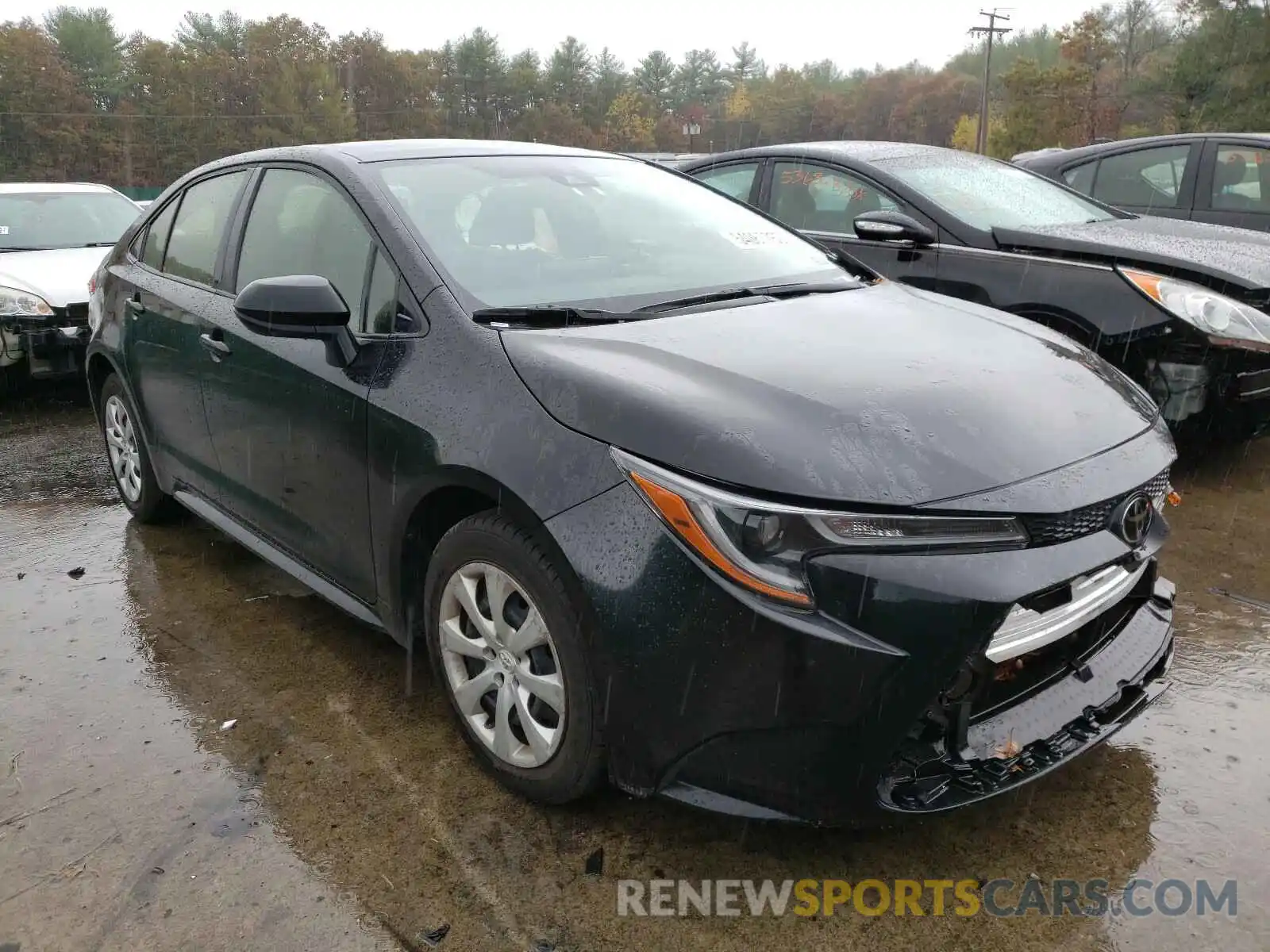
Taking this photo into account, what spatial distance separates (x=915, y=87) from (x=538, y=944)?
100m

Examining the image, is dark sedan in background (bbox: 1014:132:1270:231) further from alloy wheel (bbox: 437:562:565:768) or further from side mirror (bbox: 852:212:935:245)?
alloy wheel (bbox: 437:562:565:768)

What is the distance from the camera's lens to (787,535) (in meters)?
1.89

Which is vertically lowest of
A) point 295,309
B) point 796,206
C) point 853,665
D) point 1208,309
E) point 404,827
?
point 404,827

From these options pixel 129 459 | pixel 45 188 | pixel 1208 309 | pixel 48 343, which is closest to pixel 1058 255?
pixel 1208 309

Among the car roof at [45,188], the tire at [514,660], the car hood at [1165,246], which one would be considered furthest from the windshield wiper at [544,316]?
the car roof at [45,188]

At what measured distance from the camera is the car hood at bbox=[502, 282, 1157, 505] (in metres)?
1.97

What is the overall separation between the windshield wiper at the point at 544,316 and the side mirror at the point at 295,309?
0.41 metres

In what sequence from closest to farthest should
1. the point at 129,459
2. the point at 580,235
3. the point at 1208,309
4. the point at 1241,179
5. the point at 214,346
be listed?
the point at 580,235 < the point at 214,346 < the point at 1208,309 < the point at 129,459 < the point at 1241,179

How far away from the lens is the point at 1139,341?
436cm

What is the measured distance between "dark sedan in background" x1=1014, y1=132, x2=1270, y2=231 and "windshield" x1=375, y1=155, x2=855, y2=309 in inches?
187

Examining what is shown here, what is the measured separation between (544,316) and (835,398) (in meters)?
0.81

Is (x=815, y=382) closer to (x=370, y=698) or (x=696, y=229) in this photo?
(x=696, y=229)

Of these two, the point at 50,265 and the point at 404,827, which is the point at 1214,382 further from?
the point at 50,265

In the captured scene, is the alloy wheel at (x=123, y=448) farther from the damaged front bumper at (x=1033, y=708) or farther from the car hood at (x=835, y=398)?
the damaged front bumper at (x=1033, y=708)
